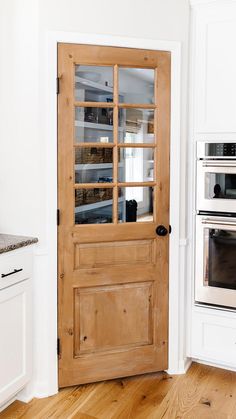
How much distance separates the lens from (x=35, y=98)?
7.89ft

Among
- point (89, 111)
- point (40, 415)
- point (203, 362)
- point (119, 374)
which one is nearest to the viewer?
point (40, 415)

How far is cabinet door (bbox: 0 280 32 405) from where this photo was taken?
7.38ft

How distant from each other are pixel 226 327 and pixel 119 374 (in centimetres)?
75

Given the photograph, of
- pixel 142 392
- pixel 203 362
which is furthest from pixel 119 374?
pixel 203 362

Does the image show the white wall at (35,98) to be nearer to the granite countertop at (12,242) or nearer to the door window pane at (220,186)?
the granite countertop at (12,242)

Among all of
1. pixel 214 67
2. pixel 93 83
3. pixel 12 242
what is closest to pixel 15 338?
pixel 12 242

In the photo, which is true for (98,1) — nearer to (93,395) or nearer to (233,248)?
(233,248)

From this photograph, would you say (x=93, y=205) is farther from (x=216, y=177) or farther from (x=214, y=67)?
(x=214, y=67)

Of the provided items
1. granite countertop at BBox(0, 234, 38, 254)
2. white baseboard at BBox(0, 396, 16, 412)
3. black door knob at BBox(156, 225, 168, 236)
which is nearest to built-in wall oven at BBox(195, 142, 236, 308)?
black door knob at BBox(156, 225, 168, 236)

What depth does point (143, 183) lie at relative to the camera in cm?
266

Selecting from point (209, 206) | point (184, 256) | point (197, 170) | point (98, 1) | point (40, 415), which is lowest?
point (40, 415)

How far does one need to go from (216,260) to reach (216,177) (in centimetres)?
54

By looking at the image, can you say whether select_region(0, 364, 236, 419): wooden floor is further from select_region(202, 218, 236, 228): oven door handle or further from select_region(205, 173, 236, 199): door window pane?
select_region(205, 173, 236, 199): door window pane

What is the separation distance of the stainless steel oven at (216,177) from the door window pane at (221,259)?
167 millimetres
